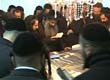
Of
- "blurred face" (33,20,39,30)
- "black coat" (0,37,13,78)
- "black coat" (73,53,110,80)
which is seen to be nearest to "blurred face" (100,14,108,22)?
"blurred face" (33,20,39,30)

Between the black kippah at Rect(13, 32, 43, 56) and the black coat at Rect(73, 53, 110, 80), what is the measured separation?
37 cm

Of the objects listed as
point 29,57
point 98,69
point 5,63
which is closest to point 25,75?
point 29,57

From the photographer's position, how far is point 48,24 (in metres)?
7.66

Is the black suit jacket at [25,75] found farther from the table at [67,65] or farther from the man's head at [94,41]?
the table at [67,65]

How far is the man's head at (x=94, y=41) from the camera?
2777 mm

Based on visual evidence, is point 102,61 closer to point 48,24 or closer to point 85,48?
point 85,48

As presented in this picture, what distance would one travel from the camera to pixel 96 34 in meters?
2.80

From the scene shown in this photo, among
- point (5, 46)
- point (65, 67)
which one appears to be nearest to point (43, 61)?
point (5, 46)

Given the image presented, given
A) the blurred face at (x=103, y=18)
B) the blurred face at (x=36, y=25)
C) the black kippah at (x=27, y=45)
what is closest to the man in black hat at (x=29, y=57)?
the black kippah at (x=27, y=45)

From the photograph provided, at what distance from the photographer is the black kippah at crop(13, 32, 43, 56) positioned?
2766mm

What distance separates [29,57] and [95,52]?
1.45 ft

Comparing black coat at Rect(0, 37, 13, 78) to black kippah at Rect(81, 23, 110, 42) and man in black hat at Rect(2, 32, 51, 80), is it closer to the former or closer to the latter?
man in black hat at Rect(2, 32, 51, 80)

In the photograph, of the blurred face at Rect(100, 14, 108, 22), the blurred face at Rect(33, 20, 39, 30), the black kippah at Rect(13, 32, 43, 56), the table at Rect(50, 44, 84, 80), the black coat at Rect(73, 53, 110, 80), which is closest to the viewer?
the black coat at Rect(73, 53, 110, 80)

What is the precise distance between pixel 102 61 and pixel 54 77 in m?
2.18
